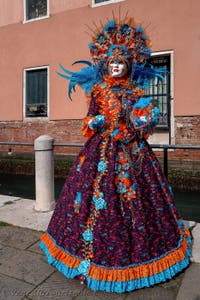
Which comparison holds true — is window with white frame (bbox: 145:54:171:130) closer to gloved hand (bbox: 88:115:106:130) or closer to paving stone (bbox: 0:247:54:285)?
gloved hand (bbox: 88:115:106:130)

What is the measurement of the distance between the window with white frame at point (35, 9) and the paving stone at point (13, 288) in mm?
11101

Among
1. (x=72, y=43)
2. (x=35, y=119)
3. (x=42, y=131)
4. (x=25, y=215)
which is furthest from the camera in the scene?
(x=35, y=119)

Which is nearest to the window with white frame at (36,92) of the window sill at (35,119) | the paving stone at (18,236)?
the window sill at (35,119)

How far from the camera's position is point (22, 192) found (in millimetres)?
8328

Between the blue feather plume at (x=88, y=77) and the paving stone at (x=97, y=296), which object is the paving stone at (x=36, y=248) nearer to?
the paving stone at (x=97, y=296)

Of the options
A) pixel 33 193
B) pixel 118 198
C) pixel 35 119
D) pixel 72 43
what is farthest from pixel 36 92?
pixel 118 198

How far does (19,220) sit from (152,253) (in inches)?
74.4

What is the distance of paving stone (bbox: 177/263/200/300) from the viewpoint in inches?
75.2

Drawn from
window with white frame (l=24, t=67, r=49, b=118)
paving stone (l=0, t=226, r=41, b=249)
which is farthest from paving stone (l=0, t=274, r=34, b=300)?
window with white frame (l=24, t=67, r=49, b=118)

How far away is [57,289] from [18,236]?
3.44 ft

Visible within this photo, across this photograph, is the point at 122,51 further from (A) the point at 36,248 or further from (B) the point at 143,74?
(A) the point at 36,248

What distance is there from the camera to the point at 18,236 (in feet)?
9.50

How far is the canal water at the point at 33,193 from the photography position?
21.4ft

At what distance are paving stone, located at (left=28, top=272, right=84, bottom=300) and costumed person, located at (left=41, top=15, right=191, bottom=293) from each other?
0.20ft
